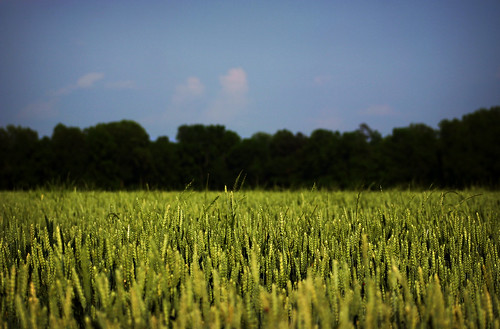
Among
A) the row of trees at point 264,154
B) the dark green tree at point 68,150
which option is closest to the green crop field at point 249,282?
the row of trees at point 264,154

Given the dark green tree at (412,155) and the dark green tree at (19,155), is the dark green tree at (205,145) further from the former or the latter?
the dark green tree at (412,155)

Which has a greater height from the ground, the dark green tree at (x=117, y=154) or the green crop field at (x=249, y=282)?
the dark green tree at (x=117, y=154)

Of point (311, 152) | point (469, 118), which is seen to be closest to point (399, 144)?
point (469, 118)

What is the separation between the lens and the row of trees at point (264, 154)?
3117 cm

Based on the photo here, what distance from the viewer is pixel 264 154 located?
45688 mm

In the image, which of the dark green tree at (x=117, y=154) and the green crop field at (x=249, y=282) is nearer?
the green crop field at (x=249, y=282)

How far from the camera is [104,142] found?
127 feet

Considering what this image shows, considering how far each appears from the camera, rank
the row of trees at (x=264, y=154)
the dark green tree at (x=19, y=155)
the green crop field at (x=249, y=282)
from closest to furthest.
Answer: the green crop field at (x=249, y=282) < the row of trees at (x=264, y=154) < the dark green tree at (x=19, y=155)

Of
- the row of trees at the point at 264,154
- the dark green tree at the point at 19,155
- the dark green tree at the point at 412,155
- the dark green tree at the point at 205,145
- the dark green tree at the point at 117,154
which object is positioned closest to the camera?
the row of trees at the point at 264,154

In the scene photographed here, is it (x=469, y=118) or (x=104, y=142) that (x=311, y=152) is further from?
(x=104, y=142)

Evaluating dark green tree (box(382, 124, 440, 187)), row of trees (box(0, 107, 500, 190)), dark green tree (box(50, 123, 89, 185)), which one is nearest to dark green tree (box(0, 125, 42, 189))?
row of trees (box(0, 107, 500, 190))

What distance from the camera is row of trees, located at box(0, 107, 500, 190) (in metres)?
31.2

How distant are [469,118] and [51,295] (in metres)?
37.8

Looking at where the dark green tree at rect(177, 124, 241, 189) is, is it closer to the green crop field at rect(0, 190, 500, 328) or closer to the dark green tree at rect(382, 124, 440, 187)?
the dark green tree at rect(382, 124, 440, 187)
